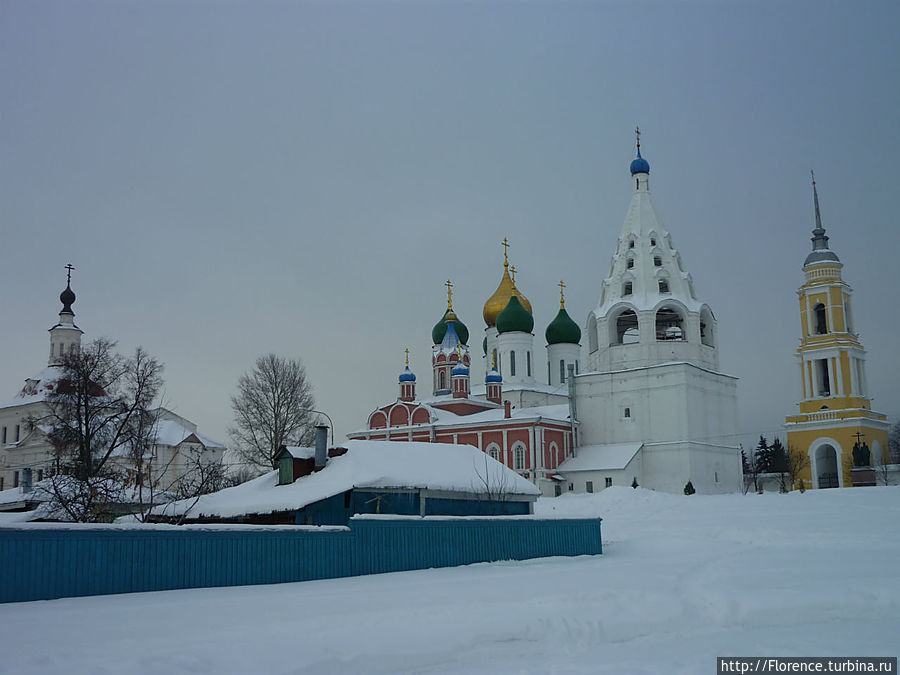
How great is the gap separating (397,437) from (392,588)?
33557 mm

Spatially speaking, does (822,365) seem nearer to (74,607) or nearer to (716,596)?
(716,596)

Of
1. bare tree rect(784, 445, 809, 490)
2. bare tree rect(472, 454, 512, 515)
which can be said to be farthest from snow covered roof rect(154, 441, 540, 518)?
bare tree rect(784, 445, 809, 490)

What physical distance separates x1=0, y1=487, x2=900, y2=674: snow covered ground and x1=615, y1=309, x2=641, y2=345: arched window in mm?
27552

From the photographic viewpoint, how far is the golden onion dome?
54.8 metres

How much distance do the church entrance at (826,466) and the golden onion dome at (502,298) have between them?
1810 cm

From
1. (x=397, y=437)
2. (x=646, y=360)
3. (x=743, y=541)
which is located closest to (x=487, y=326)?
(x=397, y=437)

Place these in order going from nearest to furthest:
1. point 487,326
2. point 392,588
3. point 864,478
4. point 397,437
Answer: point 392,588 < point 864,478 < point 397,437 < point 487,326

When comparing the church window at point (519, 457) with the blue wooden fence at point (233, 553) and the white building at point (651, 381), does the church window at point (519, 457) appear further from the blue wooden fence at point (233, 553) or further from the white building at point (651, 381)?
the blue wooden fence at point (233, 553)

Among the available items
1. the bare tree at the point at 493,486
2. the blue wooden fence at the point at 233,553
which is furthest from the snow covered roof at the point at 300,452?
the blue wooden fence at the point at 233,553

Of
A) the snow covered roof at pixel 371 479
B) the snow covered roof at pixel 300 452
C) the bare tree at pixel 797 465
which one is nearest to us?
the snow covered roof at pixel 371 479

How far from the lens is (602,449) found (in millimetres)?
43312

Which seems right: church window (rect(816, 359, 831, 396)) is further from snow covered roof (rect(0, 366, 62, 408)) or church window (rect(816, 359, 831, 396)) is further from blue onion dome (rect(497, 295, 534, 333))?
snow covered roof (rect(0, 366, 62, 408))

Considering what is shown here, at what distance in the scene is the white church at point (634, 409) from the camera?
4162cm

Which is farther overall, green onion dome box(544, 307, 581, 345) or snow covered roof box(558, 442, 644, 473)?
green onion dome box(544, 307, 581, 345)
